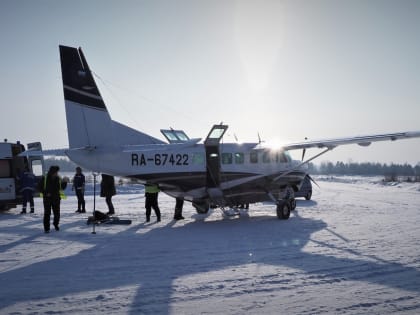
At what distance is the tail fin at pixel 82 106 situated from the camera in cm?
1138

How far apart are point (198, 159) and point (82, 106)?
4.30 meters

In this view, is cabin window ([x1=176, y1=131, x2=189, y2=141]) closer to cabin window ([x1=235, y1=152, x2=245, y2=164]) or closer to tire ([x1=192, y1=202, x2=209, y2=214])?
cabin window ([x1=235, y1=152, x2=245, y2=164])

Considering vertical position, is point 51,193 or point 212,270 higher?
point 51,193

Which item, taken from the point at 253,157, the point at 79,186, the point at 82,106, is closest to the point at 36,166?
the point at 79,186

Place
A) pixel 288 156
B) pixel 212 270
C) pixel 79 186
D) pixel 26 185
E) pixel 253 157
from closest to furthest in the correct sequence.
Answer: pixel 212 270 < pixel 253 157 < pixel 26 185 < pixel 288 156 < pixel 79 186

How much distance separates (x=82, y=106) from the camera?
11.5 meters

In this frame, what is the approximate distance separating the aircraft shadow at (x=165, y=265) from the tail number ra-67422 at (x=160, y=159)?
272 centimetres

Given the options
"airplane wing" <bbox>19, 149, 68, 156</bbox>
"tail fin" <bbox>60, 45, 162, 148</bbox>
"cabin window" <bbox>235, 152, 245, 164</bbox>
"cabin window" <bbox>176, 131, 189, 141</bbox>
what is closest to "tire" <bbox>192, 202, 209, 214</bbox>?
"cabin window" <bbox>235, 152, 245, 164</bbox>

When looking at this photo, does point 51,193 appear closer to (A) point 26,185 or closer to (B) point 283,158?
(A) point 26,185

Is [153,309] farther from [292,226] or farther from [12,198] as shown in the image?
[12,198]

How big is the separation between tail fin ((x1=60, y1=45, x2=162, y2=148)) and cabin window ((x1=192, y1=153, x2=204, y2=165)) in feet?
9.35

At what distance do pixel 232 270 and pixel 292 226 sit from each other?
5.69 m

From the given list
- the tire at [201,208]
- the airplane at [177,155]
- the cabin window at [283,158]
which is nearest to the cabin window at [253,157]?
the airplane at [177,155]

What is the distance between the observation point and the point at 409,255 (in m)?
7.33
